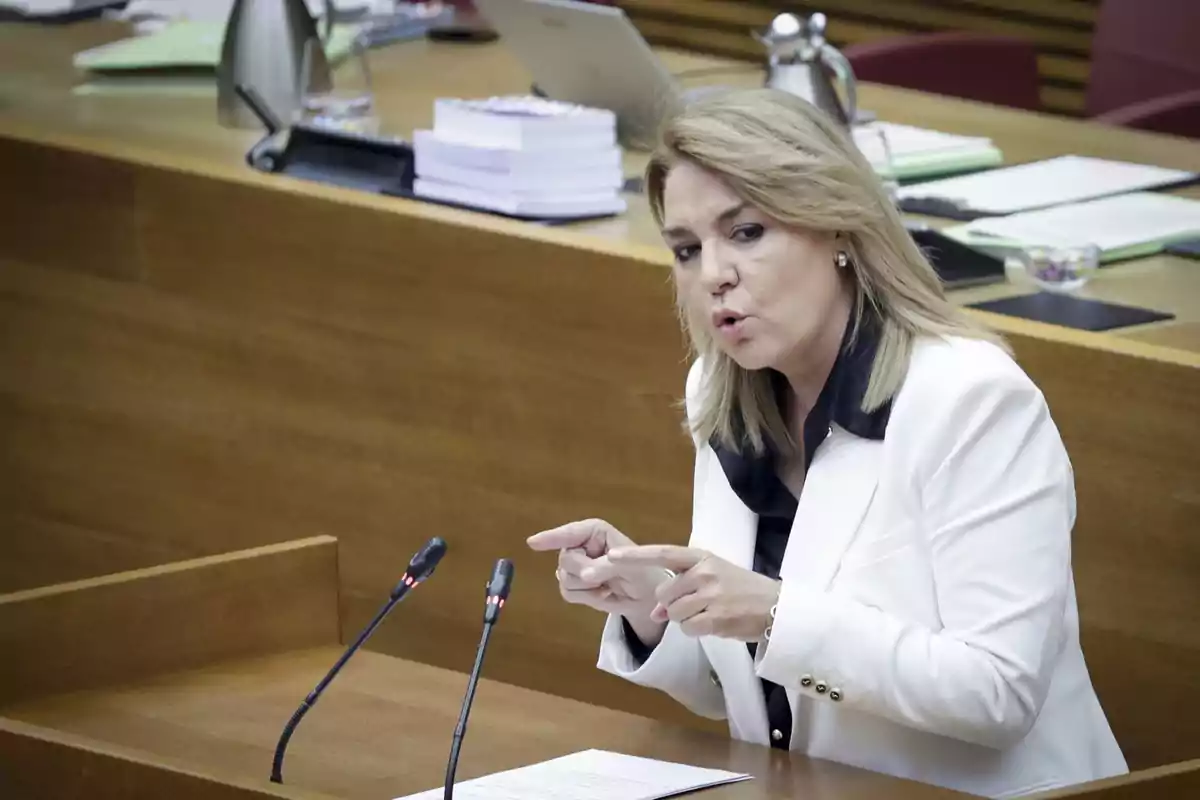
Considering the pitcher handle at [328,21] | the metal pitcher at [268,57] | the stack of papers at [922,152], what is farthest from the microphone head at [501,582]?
the pitcher handle at [328,21]

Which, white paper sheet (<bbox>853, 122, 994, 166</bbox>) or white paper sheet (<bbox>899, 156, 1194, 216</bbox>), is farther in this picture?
white paper sheet (<bbox>853, 122, 994, 166</bbox>)

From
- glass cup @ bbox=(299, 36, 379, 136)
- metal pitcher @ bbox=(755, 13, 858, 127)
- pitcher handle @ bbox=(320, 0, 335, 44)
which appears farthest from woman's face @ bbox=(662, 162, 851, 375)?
pitcher handle @ bbox=(320, 0, 335, 44)

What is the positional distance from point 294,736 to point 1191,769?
85 centimetres

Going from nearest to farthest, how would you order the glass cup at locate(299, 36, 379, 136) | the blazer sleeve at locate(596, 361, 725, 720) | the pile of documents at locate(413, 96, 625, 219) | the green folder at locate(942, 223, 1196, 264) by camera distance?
the blazer sleeve at locate(596, 361, 725, 720) → the green folder at locate(942, 223, 1196, 264) → the pile of documents at locate(413, 96, 625, 219) → the glass cup at locate(299, 36, 379, 136)

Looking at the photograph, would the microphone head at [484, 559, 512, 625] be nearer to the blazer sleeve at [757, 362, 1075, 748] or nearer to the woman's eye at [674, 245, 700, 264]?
the blazer sleeve at [757, 362, 1075, 748]

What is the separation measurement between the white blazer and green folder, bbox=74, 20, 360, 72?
2.15m

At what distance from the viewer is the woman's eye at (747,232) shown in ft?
6.20

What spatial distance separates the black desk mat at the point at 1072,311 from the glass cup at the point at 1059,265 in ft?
0.15

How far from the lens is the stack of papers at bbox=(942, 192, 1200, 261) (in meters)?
2.73

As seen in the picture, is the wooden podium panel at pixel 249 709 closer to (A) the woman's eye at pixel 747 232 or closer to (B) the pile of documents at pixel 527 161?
(A) the woman's eye at pixel 747 232

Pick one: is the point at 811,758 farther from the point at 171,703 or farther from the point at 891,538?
the point at 171,703

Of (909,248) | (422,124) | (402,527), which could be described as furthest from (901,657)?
(422,124)

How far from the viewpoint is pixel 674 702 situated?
281 centimetres

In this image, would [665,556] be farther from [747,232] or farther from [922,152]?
[922,152]
